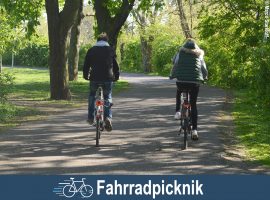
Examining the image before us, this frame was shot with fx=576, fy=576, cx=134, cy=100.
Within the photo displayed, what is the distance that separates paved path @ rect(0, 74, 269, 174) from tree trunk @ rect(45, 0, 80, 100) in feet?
14.8

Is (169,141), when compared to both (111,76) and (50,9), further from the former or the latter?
(50,9)

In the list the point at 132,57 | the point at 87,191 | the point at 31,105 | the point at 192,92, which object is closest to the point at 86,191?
the point at 87,191

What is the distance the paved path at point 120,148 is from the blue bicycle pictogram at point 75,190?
3.80 feet

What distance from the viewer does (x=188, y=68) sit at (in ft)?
36.9

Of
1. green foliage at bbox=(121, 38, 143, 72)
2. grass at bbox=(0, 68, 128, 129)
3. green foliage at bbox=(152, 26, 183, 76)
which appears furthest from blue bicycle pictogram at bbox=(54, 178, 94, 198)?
green foliage at bbox=(121, 38, 143, 72)

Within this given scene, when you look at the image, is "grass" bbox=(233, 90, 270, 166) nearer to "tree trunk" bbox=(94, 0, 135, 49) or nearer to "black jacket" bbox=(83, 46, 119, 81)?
"black jacket" bbox=(83, 46, 119, 81)

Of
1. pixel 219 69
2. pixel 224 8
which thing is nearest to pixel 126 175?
pixel 224 8

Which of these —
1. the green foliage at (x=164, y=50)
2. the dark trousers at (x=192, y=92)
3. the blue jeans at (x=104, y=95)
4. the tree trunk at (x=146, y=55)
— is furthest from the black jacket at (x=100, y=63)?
the tree trunk at (x=146, y=55)

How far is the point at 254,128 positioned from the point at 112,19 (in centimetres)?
1152

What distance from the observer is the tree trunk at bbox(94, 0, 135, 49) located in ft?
78.7

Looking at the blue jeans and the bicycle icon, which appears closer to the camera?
the bicycle icon

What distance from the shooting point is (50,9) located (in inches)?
819

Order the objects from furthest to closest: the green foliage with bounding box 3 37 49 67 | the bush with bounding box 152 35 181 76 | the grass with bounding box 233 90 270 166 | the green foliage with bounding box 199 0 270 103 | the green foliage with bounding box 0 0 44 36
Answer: the green foliage with bounding box 3 37 49 67, the bush with bounding box 152 35 181 76, the green foliage with bounding box 199 0 270 103, the green foliage with bounding box 0 0 44 36, the grass with bounding box 233 90 270 166

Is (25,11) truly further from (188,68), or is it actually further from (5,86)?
(188,68)
